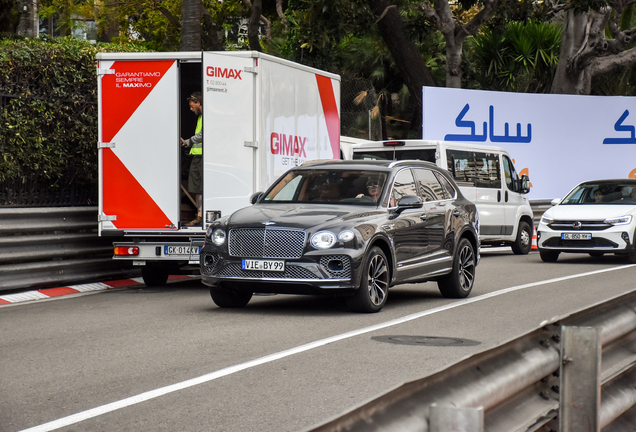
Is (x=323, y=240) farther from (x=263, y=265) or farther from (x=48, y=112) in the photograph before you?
(x=48, y=112)

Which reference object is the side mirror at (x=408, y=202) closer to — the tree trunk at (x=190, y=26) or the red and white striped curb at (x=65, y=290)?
the red and white striped curb at (x=65, y=290)

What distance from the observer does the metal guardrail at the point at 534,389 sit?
2.36 m

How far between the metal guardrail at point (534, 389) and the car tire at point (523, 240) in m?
16.9

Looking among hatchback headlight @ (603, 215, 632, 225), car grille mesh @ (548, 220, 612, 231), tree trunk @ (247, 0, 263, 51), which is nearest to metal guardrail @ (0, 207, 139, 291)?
car grille mesh @ (548, 220, 612, 231)

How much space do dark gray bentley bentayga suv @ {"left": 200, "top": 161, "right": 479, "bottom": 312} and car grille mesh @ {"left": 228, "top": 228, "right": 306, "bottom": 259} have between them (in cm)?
1

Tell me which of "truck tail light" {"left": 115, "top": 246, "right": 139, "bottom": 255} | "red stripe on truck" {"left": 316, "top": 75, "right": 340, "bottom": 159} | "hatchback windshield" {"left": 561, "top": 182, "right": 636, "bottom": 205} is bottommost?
"truck tail light" {"left": 115, "top": 246, "right": 139, "bottom": 255}

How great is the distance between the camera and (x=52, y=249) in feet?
42.0

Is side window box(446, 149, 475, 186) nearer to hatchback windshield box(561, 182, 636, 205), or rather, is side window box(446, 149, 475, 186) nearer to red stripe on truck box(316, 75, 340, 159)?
hatchback windshield box(561, 182, 636, 205)

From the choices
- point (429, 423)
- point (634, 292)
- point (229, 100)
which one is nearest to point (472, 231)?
point (229, 100)

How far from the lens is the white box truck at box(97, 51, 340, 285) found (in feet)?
42.1

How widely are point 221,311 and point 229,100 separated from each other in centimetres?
352

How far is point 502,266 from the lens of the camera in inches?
689

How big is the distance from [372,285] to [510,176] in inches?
444

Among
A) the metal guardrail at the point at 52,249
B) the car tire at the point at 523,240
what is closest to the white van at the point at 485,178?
the car tire at the point at 523,240
